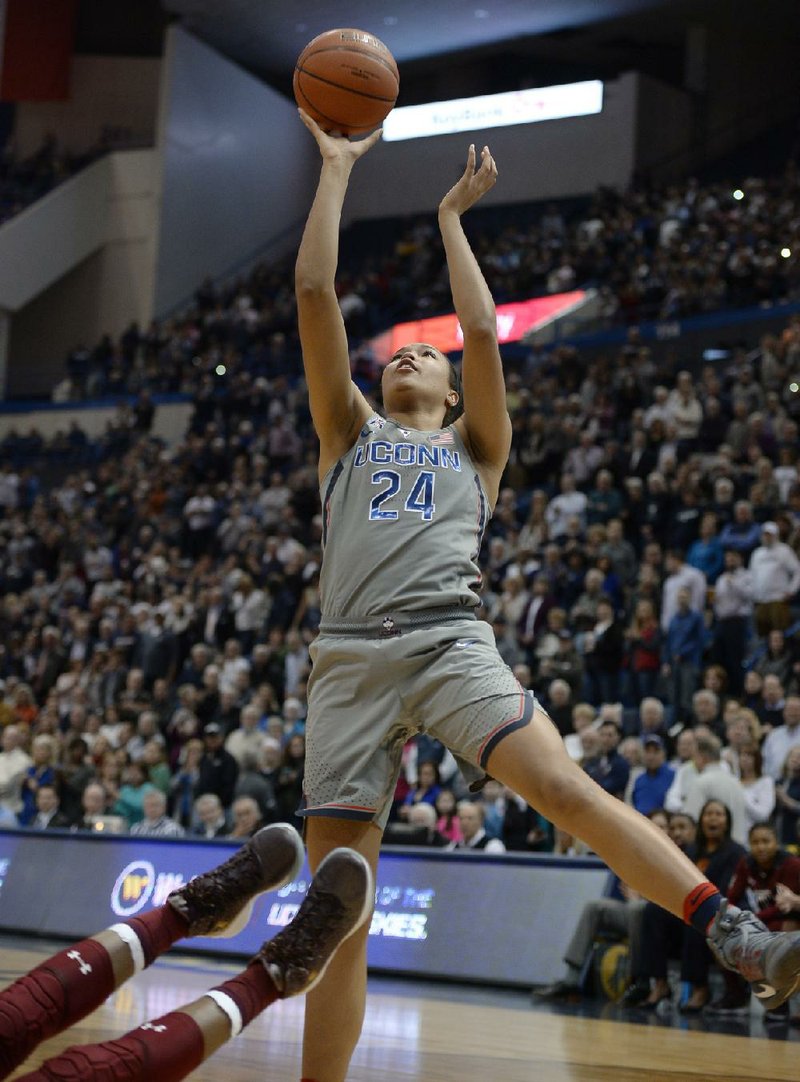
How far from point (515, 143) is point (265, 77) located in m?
6.11

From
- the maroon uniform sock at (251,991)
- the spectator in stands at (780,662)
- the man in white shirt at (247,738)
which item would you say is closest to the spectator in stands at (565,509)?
the spectator in stands at (780,662)

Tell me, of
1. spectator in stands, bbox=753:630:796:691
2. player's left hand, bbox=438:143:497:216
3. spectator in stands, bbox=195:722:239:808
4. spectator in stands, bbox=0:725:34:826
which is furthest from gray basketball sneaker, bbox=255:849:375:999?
spectator in stands, bbox=0:725:34:826

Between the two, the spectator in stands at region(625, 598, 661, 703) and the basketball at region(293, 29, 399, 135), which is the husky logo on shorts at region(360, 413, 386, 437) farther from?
the spectator in stands at region(625, 598, 661, 703)

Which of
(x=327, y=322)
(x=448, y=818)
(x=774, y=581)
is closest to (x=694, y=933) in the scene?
(x=448, y=818)

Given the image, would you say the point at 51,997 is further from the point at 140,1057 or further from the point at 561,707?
the point at 561,707

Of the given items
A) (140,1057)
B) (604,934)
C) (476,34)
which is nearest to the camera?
(140,1057)

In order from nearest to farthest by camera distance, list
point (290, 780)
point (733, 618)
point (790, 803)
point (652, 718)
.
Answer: point (790, 803)
point (652, 718)
point (290, 780)
point (733, 618)

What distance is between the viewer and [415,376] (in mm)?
4418

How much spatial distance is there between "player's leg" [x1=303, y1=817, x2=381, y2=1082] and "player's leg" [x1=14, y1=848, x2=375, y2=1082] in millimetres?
694

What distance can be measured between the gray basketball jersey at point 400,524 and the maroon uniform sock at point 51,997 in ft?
4.53

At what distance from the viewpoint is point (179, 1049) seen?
278 cm

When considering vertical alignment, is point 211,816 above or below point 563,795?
below

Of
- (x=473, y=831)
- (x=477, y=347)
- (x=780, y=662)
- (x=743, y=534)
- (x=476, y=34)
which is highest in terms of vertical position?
(x=476, y=34)

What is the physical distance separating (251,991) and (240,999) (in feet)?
0.13
